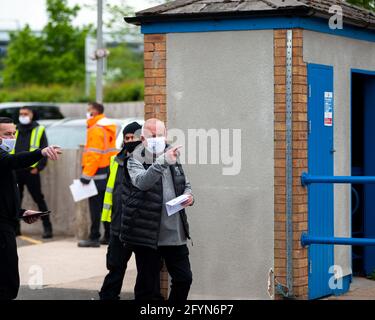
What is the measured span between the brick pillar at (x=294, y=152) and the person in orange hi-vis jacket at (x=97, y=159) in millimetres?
5163

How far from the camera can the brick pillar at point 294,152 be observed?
966cm

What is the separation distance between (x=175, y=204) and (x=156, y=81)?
2092mm

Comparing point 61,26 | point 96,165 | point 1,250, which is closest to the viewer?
point 1,250

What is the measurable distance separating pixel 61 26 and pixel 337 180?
131 feet

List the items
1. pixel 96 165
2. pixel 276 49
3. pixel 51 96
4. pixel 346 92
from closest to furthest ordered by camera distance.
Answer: pixel 276 49
pixel 346 92
pixel 96 165
pixel 51 96

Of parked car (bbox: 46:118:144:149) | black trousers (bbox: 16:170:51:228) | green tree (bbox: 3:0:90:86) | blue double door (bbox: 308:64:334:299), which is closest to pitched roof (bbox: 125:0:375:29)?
blue double door (bbox: 308:64:334:299)

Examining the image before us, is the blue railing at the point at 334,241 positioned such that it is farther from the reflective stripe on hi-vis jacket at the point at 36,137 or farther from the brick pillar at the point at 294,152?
the reflective stripe on hi-vis jacket at the point at 36,137

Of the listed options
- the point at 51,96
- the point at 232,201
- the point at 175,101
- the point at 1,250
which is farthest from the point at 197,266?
the point at 51,96

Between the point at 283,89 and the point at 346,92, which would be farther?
the point at 346,92

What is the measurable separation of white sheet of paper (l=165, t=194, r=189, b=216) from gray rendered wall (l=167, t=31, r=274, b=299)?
4.66 feet

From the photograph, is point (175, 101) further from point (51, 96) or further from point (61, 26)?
point (61, 26)

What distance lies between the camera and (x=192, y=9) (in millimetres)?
10070

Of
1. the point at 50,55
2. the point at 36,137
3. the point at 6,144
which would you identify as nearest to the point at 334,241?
the point at 6,144

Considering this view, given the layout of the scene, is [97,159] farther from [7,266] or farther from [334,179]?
[7,266]
